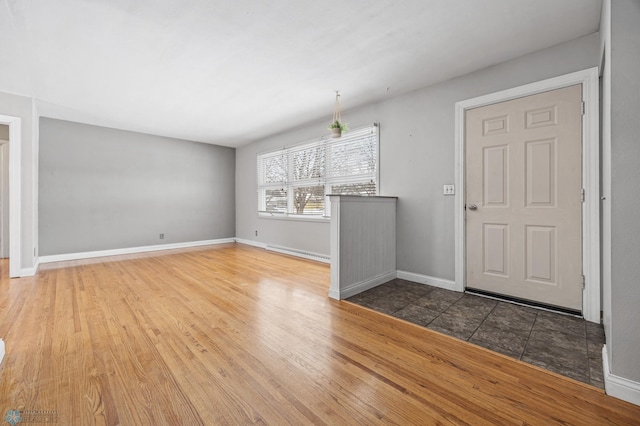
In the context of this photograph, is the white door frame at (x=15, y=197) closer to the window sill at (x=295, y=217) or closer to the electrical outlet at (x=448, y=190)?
the window sill at (x=295, y=217)

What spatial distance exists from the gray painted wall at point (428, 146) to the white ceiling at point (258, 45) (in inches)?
6.1

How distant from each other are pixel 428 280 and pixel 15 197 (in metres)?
5.69

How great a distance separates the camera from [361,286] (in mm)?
3092

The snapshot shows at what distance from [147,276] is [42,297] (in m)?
1.04

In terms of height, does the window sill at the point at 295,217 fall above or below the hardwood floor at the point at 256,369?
above

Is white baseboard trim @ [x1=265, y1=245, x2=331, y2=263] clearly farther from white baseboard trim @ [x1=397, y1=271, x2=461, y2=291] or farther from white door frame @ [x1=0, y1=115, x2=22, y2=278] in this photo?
A: white door frame @ [x1=0, y1=115, x2=22, y2=278]

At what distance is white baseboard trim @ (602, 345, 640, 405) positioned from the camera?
1.35 m

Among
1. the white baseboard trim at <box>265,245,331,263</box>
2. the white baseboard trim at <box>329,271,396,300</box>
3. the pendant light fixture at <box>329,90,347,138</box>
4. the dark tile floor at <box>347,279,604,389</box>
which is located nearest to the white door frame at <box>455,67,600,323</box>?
the dark tile floor at <box>347,279,604,389</box>

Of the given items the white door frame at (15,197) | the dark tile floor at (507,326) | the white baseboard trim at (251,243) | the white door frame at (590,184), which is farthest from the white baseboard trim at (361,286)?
the white door frame at (15,197)


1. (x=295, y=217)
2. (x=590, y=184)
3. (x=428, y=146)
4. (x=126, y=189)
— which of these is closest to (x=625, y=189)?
(x=590, y=184)

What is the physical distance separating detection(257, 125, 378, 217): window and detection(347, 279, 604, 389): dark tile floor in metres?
→ 1.56

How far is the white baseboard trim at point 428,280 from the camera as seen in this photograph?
318cm

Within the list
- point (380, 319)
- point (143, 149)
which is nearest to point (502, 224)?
point (380, 319)

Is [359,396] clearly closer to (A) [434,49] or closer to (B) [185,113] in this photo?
(A) [434,49]
